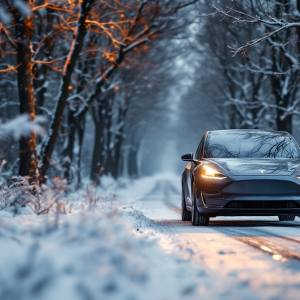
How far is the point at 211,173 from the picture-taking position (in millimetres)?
7527

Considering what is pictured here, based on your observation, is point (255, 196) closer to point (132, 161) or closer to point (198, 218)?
point (198, 218)

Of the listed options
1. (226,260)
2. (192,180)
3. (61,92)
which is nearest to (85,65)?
(61,92)

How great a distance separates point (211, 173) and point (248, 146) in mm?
1325

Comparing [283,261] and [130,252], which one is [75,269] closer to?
[130,252]

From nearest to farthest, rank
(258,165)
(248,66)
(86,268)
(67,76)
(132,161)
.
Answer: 1. (86,268)
2. (258,165)
3. (67,76)
4. (248,66)
5. (132,161)

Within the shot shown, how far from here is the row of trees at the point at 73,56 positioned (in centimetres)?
1165

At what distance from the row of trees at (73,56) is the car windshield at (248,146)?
7.14ft

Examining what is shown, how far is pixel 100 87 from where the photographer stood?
55.8 ft

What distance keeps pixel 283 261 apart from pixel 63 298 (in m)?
2.38

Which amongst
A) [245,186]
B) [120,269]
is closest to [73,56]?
[245,186]

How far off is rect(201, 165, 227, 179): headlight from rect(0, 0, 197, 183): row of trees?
1.83 m

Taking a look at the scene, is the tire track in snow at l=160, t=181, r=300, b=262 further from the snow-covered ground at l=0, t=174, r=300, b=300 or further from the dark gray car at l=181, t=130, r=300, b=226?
the dark gray car at l=181, t=130, r=300, b=226

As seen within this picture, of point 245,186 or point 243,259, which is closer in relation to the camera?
point 243,259

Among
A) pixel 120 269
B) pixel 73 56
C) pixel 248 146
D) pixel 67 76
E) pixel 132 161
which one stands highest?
pixel 73 56
